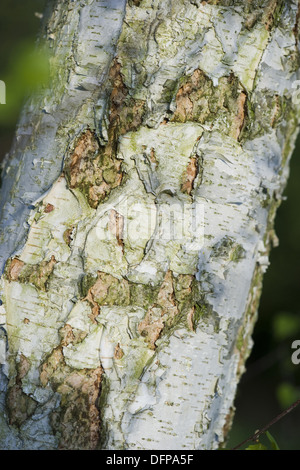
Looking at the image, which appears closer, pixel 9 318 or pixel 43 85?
pixel 9 318

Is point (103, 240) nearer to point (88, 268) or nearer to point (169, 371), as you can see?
point (88, 268)

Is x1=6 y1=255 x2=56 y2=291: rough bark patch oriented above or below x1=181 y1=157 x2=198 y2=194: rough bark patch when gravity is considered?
below

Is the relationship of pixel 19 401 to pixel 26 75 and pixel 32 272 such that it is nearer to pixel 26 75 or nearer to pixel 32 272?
pixel 32 272

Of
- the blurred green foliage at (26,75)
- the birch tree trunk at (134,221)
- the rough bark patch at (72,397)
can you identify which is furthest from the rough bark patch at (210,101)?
the rough bark patch at (72,397)

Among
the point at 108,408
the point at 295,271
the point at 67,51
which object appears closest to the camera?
the point at 108,408

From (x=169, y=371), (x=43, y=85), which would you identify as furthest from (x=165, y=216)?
(x=43, y=85)

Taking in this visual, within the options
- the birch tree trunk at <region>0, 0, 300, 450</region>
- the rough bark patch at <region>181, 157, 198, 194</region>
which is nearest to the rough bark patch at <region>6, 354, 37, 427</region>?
the birch tree trunk at <region>0, 0, 300, 450</region>

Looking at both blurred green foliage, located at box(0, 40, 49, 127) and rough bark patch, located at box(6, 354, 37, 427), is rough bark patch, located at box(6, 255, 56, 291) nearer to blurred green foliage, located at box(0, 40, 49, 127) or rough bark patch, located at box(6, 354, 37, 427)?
rough bark patch, located at box(6, 354, 37, 427)

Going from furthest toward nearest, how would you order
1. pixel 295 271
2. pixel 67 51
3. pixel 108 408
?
pixel 295 271 → pixel 67 51 → pixel 108 408

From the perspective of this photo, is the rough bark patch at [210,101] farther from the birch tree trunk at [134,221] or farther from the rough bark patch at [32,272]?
the rough bark patch at [32,272]
